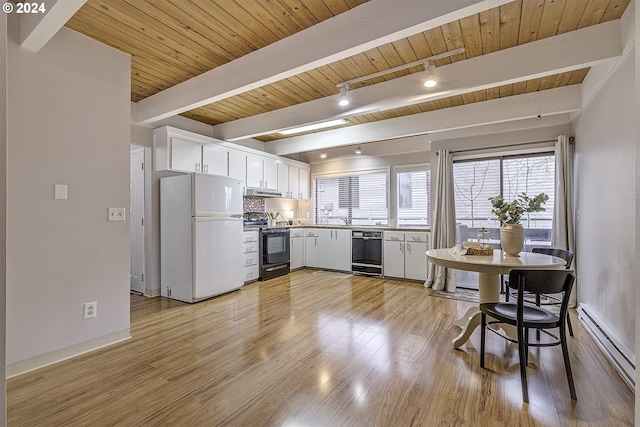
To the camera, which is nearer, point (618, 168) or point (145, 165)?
point (618, 168)

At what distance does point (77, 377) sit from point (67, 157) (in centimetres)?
167

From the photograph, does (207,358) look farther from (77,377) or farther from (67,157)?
(67,157)

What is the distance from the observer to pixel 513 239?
267 centimetres

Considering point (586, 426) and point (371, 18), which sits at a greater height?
point (371, 18)

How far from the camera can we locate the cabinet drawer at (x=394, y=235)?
16.5ft

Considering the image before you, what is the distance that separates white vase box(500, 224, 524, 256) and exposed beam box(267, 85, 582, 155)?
72.1 inches

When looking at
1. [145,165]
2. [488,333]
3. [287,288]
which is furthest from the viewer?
[287,288]

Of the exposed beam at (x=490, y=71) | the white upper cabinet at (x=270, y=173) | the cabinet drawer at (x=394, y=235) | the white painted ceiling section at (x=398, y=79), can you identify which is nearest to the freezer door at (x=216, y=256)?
the white upper cabinet at (x=270, y=173)

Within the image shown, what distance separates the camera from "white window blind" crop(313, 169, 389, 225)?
229 inches

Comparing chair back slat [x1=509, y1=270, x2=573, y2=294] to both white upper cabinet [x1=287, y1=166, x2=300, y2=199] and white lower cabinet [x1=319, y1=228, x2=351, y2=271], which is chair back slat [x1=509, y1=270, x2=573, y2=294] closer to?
white lower cabinet [x1=319, y1=228, x2=351, y2=271]

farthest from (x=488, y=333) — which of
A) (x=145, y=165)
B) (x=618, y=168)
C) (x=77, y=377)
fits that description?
(x=145, y=165)

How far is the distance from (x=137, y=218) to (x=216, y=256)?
1376mm

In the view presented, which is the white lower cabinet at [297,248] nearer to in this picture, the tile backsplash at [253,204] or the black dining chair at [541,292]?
the tile backsplash at [253,204]

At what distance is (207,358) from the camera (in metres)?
2.34
